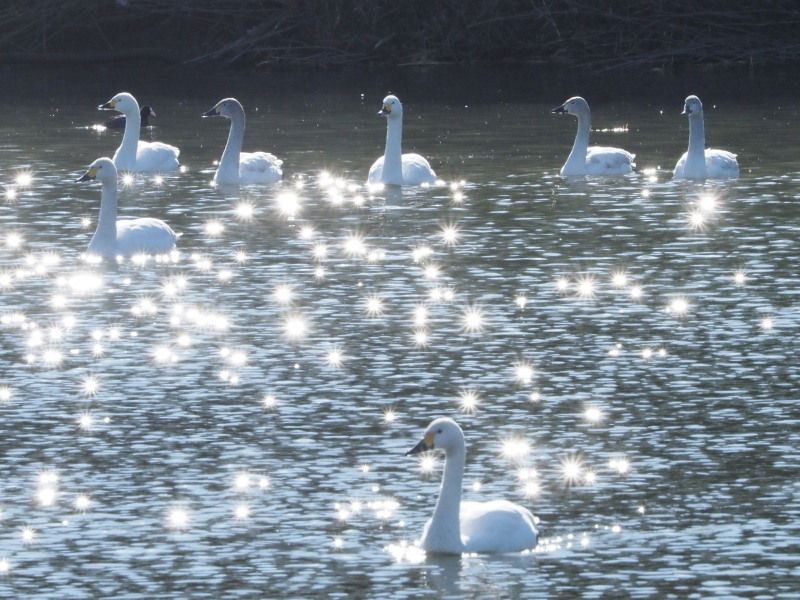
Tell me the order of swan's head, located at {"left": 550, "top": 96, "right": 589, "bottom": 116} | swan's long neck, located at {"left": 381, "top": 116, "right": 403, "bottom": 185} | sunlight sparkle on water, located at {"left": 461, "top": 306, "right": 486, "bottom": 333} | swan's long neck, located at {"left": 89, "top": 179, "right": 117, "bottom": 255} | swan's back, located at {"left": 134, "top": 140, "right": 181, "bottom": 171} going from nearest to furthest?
1. sunlight sparkle on water, located at {"left": 461, "top": 306, "right": 486, "bottom": 333}
2. swan's long neck, located at {"left": 89, "top": 179, "right": 117, "bottom": 255}
3. swan's long neck, located at {"left": 381, "top": 116, "right": 403, "bottom": 185}
4. swan's back, located at {"left": 134, "top": 140, "right": 181, "bottom": 171}
5. swan's head, located at {"left": 550, "top": 96, "right": 589, "bottom": 116}

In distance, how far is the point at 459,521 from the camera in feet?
33.8

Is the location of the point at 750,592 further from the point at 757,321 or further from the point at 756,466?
the point at 757,321

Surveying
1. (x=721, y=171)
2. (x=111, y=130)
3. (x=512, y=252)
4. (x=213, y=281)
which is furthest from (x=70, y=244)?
A: (x=111, y=130)

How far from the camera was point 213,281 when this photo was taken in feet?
61.2

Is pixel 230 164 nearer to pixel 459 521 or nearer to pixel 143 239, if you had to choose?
pixel 143 239

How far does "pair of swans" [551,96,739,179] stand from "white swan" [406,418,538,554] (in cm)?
1679

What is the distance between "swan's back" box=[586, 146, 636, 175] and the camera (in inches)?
1070

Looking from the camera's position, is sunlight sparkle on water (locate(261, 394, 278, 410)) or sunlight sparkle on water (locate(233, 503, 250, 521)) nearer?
sunlight sparkle on water (locate(233, 503, 250, 521))

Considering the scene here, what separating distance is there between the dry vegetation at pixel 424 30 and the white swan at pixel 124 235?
88.3ft

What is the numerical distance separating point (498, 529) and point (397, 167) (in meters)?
16.4

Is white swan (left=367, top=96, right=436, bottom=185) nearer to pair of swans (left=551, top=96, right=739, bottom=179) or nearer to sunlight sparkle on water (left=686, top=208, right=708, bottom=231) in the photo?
pair of swans (left=551, top=96, right=739, bottom=179)

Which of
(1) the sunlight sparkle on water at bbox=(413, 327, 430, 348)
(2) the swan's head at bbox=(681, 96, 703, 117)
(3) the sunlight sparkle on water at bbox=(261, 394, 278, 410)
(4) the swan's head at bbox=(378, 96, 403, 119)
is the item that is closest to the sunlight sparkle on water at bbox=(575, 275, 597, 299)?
(1) the sunlight sparkle on water at bbox=(413, 327, 430, 348)

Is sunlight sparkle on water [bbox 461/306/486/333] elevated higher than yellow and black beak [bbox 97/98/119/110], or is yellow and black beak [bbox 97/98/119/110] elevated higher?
Result: yellow and black beak [bbox 97/98/119/110]

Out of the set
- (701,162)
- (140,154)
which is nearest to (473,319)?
(701,162)
